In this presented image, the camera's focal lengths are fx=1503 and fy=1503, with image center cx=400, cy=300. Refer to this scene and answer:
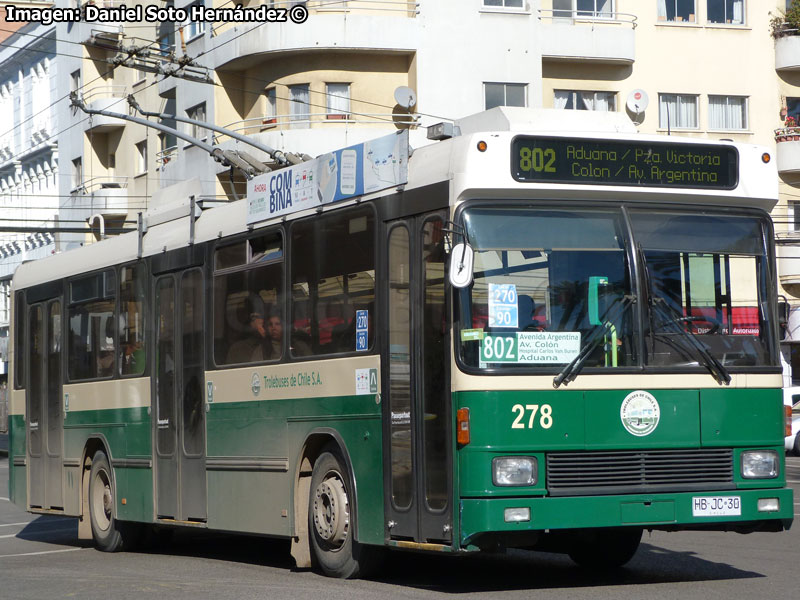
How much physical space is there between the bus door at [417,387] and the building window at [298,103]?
26.8 meters

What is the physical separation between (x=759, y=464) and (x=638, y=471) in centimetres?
97

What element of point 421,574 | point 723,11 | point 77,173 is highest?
point 723,11

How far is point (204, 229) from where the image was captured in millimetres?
14117

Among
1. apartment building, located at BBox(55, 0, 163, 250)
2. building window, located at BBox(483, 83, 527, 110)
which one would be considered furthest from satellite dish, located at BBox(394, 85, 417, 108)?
apartment building, located at BBox(55, 0, 163, 250)

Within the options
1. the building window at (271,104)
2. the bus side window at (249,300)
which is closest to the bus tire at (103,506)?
the bus side window at (249,300)

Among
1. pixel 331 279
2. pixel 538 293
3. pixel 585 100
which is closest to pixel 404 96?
pixel 585 100

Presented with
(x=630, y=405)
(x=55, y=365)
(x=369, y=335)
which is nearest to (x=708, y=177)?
(x=630, y=405)

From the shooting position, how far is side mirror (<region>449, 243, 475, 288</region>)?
9727 mm

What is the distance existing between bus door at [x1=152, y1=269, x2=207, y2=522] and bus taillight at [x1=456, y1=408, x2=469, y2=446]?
173 inches

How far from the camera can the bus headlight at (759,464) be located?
10500 mm

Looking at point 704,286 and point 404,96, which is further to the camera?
point 404,96

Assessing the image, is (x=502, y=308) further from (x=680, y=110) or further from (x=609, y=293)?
(x=680, y=110)

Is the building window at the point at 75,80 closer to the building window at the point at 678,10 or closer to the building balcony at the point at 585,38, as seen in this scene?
the building balcony at the point at 585,38

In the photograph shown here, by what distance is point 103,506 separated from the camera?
53.5ft
